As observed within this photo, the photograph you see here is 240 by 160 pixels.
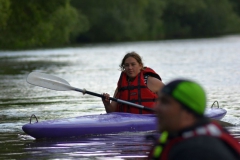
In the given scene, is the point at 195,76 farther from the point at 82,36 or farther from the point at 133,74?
the point at 82,36

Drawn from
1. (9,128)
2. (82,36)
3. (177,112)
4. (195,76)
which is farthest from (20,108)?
(82,36)

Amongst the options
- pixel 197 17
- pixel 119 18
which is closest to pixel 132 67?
pixel 119 18

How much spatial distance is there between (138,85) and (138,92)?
0.35ft

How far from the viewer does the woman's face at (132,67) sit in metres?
9.12

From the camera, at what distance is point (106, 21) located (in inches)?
2522

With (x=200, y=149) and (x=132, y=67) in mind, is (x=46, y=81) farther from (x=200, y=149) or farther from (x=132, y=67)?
(x=200, y=149)

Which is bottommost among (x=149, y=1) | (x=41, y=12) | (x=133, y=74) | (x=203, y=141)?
(x=203, y=141)

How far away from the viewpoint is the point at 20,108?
1365 cm

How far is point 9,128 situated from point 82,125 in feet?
6.58

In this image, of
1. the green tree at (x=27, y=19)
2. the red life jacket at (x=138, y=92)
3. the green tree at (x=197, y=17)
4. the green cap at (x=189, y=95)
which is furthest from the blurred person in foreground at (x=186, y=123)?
the green tree at (x=197, y=17)

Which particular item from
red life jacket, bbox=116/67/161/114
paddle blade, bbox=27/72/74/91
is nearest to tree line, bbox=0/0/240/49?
paddle blade, bbox=27/72/74/91

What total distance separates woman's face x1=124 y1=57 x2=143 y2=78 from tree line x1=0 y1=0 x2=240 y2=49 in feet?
51.3

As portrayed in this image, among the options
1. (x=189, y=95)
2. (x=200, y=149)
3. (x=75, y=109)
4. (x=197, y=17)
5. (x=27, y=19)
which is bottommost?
(x=200, y=149)

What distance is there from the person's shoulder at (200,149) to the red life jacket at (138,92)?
6.94m
